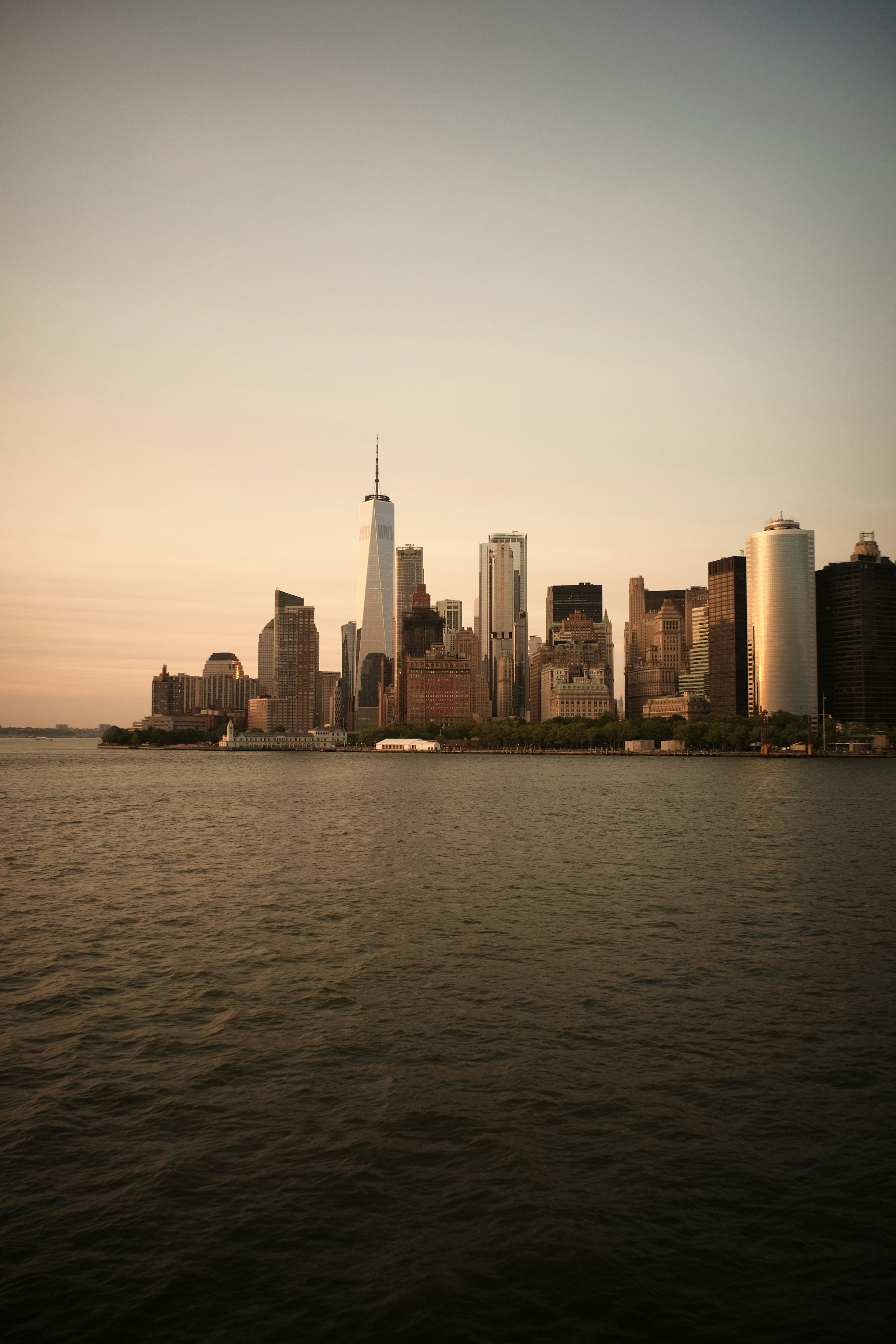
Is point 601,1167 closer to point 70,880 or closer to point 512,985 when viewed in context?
point 512,985

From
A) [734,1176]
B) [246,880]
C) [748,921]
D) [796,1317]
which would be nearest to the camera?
[796,1317]

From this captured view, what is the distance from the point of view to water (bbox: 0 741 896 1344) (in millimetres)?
15273

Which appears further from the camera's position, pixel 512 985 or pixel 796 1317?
pixel 512 985

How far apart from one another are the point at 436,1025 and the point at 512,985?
4.56m

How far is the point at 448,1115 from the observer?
21359mm

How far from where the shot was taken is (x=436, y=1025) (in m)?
27.4

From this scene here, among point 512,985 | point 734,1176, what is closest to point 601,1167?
point 734,1176

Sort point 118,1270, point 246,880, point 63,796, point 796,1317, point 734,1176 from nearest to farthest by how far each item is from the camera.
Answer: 1. point 796,1317
2. point 118,1270
3. point 734,1176
4. point 246,880
5. point 63,796

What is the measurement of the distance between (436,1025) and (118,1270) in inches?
499

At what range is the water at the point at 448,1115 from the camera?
601 inches

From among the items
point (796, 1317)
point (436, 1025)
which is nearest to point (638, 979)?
point (436, 1025)

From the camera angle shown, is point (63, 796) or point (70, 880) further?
point (63, 796)

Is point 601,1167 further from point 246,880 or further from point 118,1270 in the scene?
point 246,880

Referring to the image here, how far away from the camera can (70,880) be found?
2141 inches
